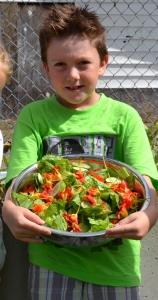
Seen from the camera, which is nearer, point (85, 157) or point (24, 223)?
point (24, 223)

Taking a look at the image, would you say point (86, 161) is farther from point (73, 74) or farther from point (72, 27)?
point (72, 27)

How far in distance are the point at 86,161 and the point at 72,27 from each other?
0.60m

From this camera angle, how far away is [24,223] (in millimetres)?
2100

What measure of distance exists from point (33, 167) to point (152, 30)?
18.5 feet

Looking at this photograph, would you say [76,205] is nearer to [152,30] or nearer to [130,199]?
[130,199]

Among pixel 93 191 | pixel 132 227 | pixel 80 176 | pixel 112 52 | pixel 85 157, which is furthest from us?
pixel 112 52

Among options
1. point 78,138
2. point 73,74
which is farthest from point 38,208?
point 73,74

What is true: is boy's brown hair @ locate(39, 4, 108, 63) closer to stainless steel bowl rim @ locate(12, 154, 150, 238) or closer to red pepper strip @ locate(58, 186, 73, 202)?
stainless steel bowl rim @ locate(12, 154, 150, 238)

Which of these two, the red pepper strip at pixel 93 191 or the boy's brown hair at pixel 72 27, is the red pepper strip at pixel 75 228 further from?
the boy's brown hair at pixel 72 27

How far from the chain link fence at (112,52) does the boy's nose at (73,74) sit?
4653 millimetres

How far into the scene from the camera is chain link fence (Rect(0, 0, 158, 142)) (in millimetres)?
7312

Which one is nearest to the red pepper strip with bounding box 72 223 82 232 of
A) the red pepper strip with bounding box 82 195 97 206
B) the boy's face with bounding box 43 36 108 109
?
the red pepper strip with bounding box 82 195 97 206

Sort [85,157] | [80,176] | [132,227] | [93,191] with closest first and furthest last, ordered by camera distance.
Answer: [132,227] → [93,191] → [80,176] → [85,157]

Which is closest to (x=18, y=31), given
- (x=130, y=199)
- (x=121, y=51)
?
(x=121, y=51)
